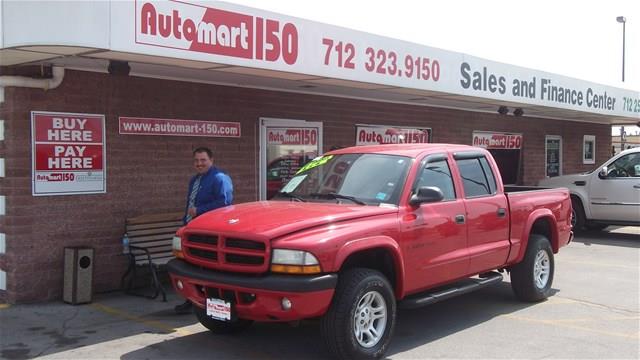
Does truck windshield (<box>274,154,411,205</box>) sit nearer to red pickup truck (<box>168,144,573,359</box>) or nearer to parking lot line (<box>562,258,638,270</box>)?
A: red pickup truck (<box>168,144,573,359</box>)

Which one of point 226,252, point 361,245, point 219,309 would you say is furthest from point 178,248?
point 361,245

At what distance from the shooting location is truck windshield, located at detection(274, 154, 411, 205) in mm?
5973

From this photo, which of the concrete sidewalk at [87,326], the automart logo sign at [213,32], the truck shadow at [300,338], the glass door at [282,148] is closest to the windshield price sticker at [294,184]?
the truck shadow at [300,338]

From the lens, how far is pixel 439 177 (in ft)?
21.3

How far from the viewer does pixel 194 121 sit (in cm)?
901

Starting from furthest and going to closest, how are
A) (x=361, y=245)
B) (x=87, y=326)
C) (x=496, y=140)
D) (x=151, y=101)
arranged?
(x=496, y=140) < (x=151, y=101) < (x=87, y=326) < (x=361, y=245)

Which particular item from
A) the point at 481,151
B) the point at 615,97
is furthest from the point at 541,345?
the point at 615,97

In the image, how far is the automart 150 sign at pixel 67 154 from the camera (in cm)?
740

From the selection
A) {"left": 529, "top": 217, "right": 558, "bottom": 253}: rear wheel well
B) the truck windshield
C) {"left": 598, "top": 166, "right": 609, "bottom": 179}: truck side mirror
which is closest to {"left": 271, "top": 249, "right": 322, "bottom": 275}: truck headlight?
the truck windshield

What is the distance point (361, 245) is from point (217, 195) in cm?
231

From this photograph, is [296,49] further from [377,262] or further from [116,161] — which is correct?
[377,262]

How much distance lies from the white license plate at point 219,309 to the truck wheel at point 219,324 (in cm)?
75

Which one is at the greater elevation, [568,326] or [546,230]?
[546,230]

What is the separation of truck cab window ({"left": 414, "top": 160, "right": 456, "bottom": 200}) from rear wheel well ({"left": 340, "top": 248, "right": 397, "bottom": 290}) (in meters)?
0.92
